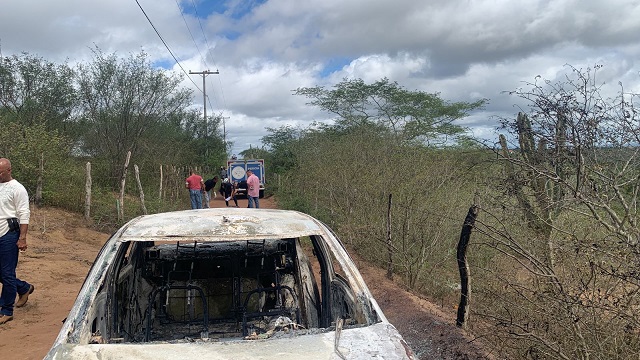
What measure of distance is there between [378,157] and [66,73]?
14302 mm

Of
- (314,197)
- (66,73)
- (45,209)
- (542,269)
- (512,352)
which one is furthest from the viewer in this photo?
(66,73)

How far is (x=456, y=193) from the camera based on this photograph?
27.4ft

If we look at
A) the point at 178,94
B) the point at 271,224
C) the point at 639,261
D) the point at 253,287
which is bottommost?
the point at 253,287

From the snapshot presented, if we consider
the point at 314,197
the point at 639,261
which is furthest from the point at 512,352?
the point at 314,197

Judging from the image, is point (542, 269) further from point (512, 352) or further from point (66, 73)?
point (66, 73)

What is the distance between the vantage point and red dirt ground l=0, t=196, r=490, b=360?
5074mm

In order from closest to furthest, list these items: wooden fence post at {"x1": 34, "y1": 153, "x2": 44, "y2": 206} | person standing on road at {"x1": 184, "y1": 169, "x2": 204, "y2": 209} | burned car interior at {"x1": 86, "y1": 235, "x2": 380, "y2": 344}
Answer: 1. burned car interior at {"x1": 86, "y1": 235, "x2": 380, "y2": 344}
2. wooden fence post at {"x1": 34, "y1": 153, "x2": 44, "y2": 206}
3. person standing on road at {"x1": 184, "y1": 169, "x2": 204, "y2": 209}

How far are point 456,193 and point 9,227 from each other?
20.9 ft

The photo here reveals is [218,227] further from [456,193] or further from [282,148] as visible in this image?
[282,148]

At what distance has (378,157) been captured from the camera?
1095 centimetres

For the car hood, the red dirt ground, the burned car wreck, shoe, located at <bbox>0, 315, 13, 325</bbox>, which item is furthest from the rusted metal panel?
shoe, located at <bbox>0, 315, 13, 325</bbox>

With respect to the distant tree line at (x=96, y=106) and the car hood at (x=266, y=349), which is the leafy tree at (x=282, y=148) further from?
the car hood at (x=266, y=349)

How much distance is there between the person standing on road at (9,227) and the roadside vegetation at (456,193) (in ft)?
15.8

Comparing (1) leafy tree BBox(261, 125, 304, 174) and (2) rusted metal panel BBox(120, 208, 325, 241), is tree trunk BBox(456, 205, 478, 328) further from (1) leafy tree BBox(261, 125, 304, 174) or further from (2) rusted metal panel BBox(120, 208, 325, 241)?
(1) leafy tree BBox(261, 125, 304, 174)
